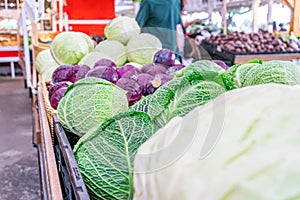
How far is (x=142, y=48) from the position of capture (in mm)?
1935

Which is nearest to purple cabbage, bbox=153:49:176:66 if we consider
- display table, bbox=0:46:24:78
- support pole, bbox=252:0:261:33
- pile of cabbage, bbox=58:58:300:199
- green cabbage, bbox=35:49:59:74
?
pile of cabbage, bbox=58:58:300:199

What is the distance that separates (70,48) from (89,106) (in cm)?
113

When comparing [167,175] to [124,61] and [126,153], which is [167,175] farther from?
[124,61]

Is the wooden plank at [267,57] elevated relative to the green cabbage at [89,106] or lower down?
lower down

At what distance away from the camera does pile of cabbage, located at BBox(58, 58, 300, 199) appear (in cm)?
42

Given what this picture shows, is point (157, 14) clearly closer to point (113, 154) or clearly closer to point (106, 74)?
point (106, 74)

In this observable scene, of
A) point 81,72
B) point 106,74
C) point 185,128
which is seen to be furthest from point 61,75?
point 185,128

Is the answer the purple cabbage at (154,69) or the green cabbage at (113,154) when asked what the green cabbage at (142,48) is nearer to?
the purple cabbage at (154,69)

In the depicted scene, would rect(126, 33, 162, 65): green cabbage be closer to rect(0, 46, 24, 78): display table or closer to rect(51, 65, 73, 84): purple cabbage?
rect(51, 65, 73, 84): purple cabbage

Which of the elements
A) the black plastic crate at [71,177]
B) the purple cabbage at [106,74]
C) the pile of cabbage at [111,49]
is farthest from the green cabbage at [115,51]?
the black plastic crate at [71,177]

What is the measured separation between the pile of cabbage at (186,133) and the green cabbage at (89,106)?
11 cm

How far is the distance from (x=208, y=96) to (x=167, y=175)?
1.41ft

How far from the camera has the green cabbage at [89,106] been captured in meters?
1.04

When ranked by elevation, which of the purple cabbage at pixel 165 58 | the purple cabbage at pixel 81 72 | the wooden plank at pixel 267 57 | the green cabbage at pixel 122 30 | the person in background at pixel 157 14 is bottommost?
the wooden plank at pixel 267 57
